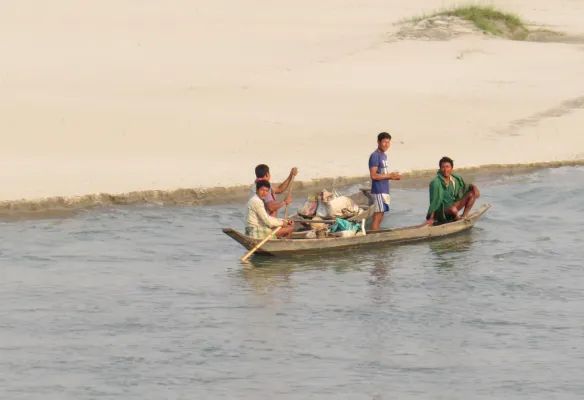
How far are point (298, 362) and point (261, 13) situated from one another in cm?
2169

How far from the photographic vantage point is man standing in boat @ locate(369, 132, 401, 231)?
16359 millimetres

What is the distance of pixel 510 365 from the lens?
12.1 metres

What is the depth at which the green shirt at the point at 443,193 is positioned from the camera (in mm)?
16953

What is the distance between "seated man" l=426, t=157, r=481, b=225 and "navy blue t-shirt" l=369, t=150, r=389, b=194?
630 millimetres

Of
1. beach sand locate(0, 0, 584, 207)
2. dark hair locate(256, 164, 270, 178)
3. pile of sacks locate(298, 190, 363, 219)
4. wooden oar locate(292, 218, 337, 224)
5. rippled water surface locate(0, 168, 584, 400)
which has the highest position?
beach sand locate(0, 0, 584, 207)

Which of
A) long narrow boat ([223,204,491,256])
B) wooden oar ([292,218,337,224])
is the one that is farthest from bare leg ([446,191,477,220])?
wooden oar ([292,218,337,224])

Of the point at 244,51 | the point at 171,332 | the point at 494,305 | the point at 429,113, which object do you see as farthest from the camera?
the point at 244,51

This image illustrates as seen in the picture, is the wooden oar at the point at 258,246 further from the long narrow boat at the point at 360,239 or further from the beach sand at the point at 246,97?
the beach sand at the point at 246,97

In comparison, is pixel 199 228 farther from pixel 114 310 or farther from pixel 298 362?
pixel 298 362

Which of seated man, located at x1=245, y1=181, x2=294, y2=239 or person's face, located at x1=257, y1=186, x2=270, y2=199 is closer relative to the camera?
person's face, located at x1=257, y1=186, x2=270, y2=199

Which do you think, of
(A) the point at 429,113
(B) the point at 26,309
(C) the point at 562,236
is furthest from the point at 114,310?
(A) the point at 429,113

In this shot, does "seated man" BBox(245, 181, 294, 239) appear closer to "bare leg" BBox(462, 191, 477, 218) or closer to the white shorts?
the white shorts

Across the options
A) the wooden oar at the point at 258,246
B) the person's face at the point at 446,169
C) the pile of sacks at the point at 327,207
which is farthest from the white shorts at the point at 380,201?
the wooden oar at the point at 258,246

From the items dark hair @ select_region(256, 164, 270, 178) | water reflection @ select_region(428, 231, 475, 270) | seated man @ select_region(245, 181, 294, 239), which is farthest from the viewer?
water reflection @ select_region(428, 231, 475, 270)
